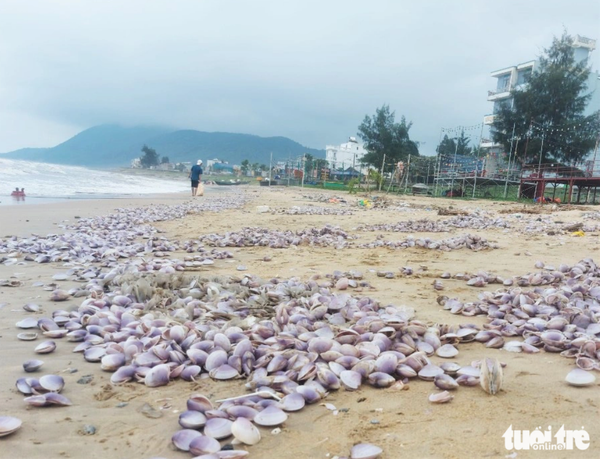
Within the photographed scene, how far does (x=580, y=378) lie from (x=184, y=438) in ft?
5.92

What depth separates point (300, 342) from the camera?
96.3 inches

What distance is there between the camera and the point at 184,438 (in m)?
1.59

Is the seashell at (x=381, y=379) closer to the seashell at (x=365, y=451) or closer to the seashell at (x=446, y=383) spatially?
the seashell at (x=446, y=383)

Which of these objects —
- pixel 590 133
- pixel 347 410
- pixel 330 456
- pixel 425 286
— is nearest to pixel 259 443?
pixel 330 456

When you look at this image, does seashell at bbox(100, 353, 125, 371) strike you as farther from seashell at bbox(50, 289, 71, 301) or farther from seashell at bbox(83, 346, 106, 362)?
seashell at bbox(50, 289, 71, 301)

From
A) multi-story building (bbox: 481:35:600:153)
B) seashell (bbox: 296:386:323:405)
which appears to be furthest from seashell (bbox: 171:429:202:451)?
multi-story building (bbox: 481:35:600:153)

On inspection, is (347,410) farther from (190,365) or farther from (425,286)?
(425,286)

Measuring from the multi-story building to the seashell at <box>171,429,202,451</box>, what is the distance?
47.7 metres

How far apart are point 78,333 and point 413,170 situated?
45.0m

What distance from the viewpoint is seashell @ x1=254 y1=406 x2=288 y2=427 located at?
173 cm

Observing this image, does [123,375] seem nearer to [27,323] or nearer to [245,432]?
[245,432]

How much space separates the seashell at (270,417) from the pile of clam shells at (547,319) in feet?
4.79

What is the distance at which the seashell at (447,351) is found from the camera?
238cm

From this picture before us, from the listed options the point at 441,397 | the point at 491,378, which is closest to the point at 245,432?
the point at 441,397
